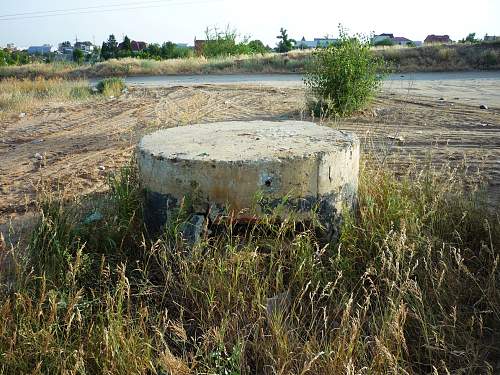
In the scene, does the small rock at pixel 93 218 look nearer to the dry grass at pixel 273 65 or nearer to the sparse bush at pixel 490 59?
the dry grass at pixel 273 65

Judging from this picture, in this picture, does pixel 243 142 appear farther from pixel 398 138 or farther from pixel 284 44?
pixel 284 44

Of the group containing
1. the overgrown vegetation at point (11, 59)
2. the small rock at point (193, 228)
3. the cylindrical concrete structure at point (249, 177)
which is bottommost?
the small rock at point (193, 228)

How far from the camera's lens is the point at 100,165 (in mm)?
5867

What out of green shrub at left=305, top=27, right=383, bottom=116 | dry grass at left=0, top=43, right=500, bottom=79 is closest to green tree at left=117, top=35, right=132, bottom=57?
dry grass at left=0, top=43, right=500, bottom=79

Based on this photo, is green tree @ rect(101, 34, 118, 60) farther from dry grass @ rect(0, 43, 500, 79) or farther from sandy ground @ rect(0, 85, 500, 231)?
sandy ground @ rect(0, 85, 500, 231)

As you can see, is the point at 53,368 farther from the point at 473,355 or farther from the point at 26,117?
the point at 26,117

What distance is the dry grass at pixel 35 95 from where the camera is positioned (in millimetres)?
11279

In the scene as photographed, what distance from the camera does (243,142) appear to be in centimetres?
354

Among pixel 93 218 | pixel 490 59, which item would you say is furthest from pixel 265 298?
pixel 490 59

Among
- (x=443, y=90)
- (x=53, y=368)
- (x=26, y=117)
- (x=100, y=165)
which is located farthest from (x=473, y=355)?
(x=443, y=90)

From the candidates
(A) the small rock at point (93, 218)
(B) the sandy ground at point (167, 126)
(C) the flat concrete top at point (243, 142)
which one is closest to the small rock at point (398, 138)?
(B) the sandy ground at point (167, 126)

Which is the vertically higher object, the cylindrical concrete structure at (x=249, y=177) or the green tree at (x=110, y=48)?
the green tree at (x=110, y=48)

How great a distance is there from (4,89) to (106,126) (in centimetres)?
825

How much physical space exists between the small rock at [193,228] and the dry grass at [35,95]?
29.2ft
